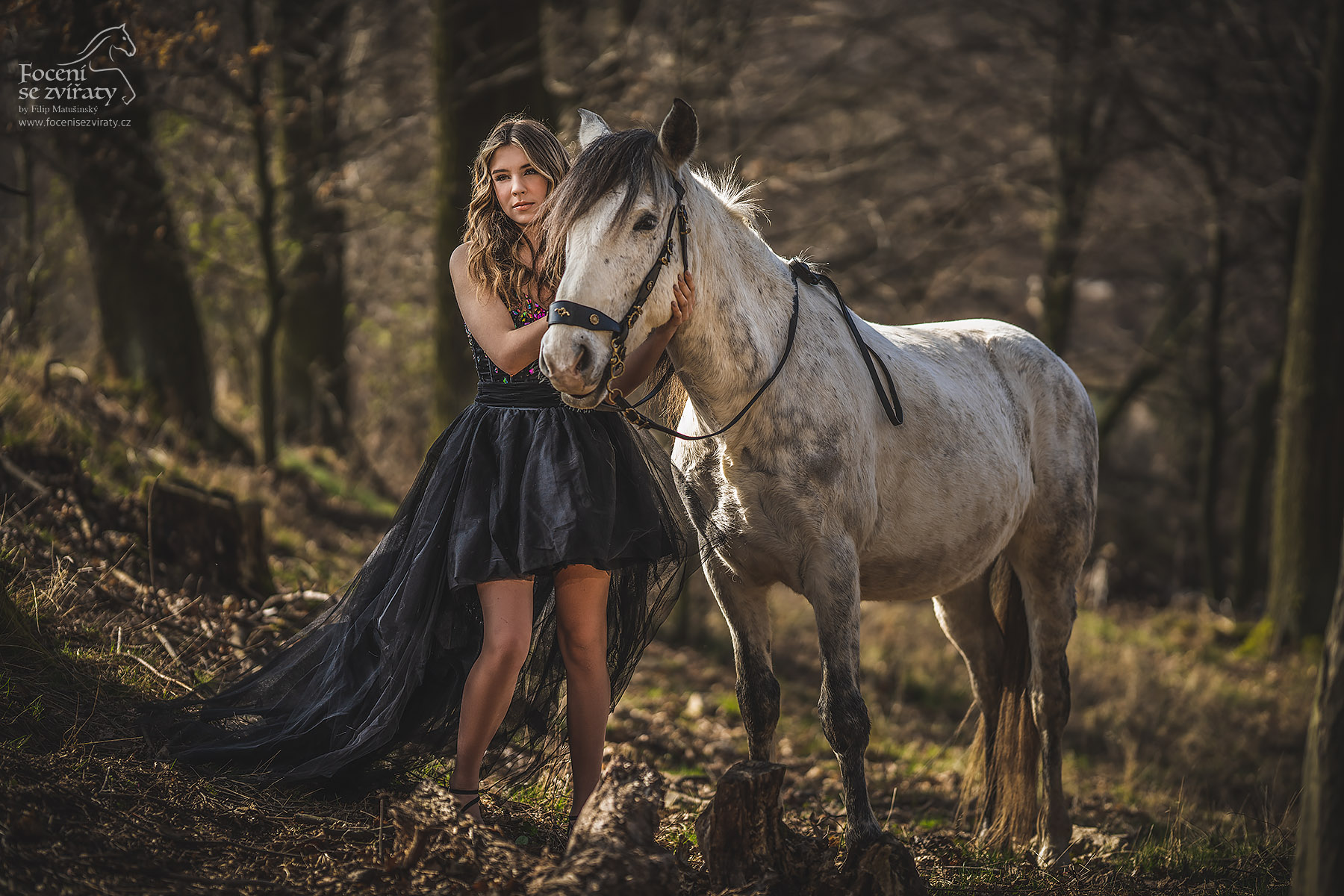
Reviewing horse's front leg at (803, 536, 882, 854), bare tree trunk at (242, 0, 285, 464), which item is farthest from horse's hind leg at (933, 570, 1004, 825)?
bare tree trunk at (242, 0, 285, 464)

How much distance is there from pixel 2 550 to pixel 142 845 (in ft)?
6.70

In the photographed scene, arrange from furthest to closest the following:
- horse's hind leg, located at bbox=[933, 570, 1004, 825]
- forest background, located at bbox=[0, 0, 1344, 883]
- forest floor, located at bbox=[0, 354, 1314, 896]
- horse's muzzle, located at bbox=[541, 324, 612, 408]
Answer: forest background, located at bbox=[0, 0, 1344, 883] → horse's hind leg, located at bbox=[933, 570, 1004, 825] → forest floor, located at bbox=[0, 354, 1314, 896] → horse's muzzle, located at bbox=[541, 324, 612, 408]

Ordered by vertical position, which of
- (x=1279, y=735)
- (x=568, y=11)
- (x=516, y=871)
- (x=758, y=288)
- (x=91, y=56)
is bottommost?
(x=1279, y=735)

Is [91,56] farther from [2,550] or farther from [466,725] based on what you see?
[466,725]

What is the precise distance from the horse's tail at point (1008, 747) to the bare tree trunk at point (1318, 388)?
5.74 m

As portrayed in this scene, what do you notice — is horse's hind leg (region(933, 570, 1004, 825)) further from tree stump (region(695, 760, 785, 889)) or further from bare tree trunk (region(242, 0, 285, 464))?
bare tree trunk (region(242, 0, 285, 464))

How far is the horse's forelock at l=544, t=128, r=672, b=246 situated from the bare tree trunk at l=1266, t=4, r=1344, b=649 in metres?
8.16

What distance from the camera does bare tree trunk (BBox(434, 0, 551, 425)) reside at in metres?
6.28

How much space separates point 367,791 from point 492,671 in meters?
0.68

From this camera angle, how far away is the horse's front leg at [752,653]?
11.1 ft

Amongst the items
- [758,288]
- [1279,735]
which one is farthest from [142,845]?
[1279,735]

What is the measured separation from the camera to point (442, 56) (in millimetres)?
6473

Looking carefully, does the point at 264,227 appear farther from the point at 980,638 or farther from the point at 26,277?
the point at 980,638

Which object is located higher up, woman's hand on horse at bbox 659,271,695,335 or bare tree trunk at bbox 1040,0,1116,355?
bare tree trunk at bbox 1040,0,1116,355
